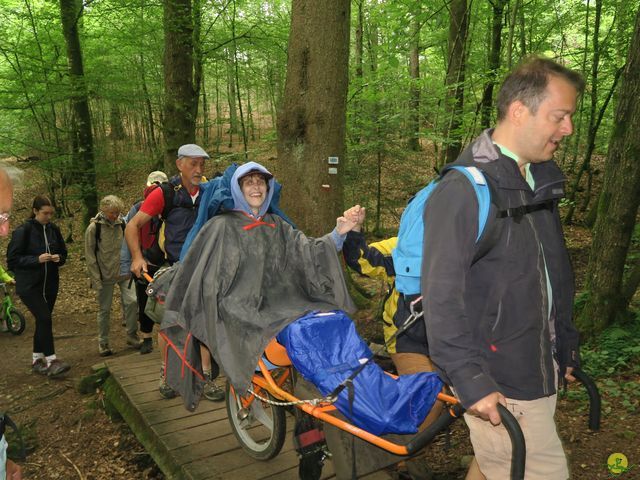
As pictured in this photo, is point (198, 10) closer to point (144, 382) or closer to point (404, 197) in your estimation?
point (404, 197)

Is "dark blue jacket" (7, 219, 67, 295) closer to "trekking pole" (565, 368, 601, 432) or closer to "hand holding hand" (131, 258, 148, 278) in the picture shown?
"hand holding hand" (131, 258, 148, 278)

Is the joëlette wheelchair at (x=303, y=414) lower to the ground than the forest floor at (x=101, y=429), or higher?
higher

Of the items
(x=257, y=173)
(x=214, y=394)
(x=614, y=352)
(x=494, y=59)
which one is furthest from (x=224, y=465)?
(x=494, y=59)

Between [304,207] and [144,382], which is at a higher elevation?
[304,207]

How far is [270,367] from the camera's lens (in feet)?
10.9

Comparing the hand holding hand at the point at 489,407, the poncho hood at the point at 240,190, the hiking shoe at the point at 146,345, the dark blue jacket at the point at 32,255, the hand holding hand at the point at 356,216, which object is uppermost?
the poncho hood at the point at 240,190

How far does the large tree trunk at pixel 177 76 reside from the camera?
9.34 metres

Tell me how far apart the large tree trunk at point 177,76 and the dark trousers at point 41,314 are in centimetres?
353

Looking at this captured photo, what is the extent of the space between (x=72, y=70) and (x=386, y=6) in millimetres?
8956

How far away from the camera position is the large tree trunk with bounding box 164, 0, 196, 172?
9344mm

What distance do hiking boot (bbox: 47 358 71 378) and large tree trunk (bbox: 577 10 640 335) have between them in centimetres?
693

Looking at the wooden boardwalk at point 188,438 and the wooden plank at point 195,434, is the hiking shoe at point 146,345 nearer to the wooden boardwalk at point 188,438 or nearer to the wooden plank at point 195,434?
the wooden boardwalk at point 188,438

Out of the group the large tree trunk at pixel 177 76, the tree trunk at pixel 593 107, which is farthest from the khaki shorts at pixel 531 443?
the tree trunk at pixel 593 107

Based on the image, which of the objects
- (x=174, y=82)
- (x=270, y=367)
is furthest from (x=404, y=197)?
(x=270, y=367)
